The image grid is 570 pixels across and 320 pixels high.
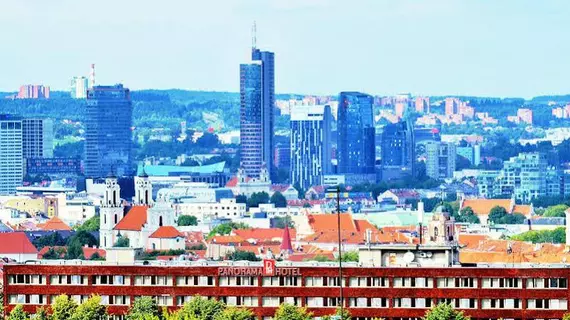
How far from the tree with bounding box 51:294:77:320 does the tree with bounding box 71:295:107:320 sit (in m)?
0.20

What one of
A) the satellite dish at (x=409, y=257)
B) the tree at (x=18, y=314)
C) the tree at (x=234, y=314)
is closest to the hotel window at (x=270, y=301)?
the tree at (x=234, y=314)

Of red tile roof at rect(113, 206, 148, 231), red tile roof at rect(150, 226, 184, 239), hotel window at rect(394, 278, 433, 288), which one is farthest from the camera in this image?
red tile roof at rect(113, 206, 148, 231)

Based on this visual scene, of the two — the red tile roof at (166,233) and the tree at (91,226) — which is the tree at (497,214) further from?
the red tile roof at (166,233)

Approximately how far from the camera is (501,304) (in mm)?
61438

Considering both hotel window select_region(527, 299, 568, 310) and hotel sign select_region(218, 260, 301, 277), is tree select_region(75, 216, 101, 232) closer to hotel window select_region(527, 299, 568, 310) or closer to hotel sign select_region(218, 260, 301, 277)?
hotel sign select_region(218, 260, 301, 277)

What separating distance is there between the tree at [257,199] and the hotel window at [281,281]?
377 feet

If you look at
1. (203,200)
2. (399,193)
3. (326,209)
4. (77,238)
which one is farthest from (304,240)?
(399,193)

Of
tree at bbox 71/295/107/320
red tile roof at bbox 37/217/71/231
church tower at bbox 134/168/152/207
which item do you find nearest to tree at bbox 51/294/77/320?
tree at bbox 71/295/107/320

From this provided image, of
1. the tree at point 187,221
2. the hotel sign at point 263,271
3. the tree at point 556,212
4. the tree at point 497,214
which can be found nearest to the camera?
the hotel sign at point 263,271

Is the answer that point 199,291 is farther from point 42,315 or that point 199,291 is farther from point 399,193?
point 399,193

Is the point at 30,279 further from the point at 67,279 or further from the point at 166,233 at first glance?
the point at 166,233

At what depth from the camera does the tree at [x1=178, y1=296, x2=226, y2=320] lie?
199 ft

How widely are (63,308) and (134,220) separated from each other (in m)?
63.2

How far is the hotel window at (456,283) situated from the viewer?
202 ft
